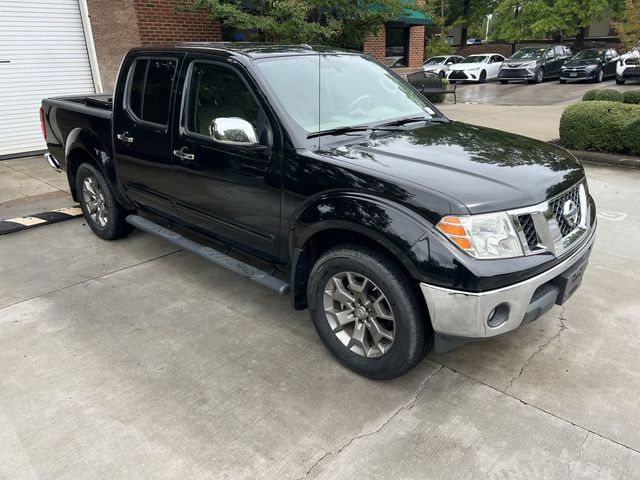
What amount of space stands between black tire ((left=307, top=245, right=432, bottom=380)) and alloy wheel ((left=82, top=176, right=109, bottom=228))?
2.96 m

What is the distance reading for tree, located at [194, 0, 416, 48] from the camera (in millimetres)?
8891

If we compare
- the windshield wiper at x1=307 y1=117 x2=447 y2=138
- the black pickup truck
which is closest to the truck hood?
the black pickup truck

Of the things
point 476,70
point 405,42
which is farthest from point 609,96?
point 476,70

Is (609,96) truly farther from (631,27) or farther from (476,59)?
(476,59)

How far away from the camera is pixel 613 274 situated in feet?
14.5

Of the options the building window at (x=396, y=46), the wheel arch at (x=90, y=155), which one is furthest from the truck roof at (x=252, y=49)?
the building window at (x=396, y=46)

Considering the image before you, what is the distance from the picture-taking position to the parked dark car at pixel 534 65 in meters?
24.0

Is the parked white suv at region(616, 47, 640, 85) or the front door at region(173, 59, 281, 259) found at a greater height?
the front door at region(173, 59, 281, 259)

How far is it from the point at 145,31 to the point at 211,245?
6.62 meters

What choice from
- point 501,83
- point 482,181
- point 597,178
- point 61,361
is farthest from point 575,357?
point 501,83

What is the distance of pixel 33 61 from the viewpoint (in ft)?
29.7

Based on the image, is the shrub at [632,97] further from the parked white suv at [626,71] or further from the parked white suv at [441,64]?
the parked white suv at [441,64]

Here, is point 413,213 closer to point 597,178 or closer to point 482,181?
point 482,181

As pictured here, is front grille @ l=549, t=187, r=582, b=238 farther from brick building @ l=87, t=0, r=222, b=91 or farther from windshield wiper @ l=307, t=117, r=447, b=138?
brick building @ l=87, t=0, r=222, b=91
